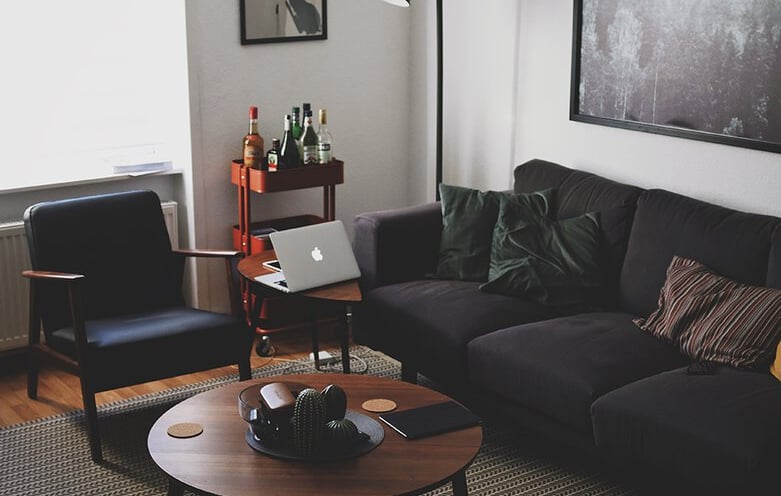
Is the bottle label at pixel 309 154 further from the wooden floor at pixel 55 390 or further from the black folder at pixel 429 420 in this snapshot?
the black folder at pixel 429 420

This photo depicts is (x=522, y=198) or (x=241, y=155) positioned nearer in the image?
(x=522, y=198)

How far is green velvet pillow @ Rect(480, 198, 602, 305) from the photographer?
12.2 feet

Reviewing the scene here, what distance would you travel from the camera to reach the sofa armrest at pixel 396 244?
3.97 metres

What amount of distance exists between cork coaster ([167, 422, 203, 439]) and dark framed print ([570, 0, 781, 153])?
213cm

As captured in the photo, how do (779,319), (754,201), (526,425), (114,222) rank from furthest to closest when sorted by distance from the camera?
(114,222) < (754,201) < (526,425) < (779,319)

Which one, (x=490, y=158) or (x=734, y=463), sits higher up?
(x=490, y=158)

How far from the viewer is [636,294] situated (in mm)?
3629

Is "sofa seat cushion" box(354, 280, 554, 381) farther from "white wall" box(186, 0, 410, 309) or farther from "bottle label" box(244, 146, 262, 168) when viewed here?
"white wall" box(186, 0, 410, 309)

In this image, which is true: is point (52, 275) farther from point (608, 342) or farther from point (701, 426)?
point (701, 426)

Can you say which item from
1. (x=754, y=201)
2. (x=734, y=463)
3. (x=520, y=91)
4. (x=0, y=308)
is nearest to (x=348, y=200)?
(x=520, y=91)

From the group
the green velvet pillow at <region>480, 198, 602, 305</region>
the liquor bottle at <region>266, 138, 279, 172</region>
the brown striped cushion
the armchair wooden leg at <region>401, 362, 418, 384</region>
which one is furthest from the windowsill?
the brown striped cushion

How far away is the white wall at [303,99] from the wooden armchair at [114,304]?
581mm

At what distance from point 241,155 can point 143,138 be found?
44 centimetres

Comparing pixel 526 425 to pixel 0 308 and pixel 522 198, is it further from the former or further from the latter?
pixel 0 308
